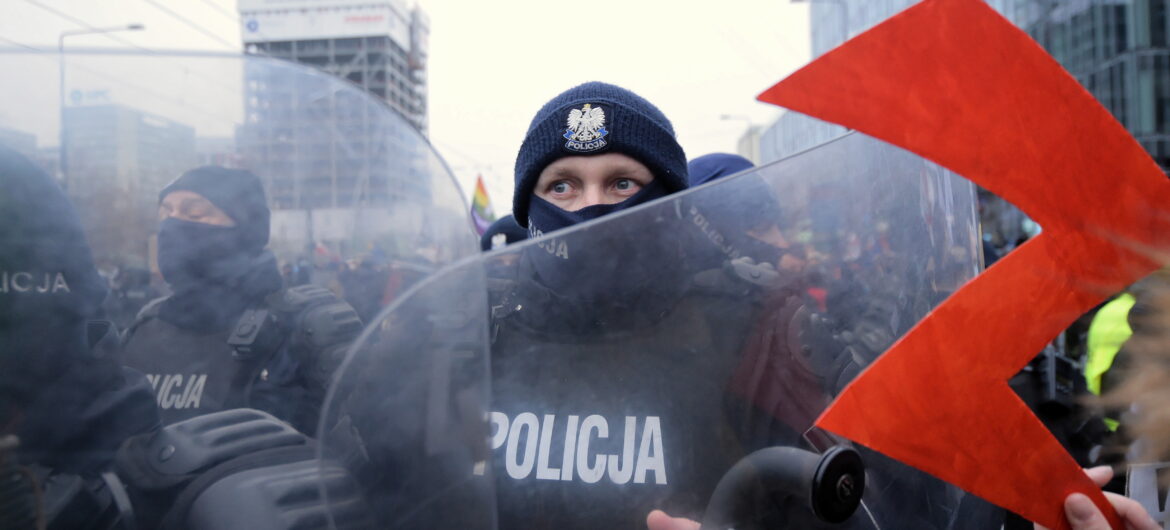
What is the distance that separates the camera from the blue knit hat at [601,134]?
1239mm

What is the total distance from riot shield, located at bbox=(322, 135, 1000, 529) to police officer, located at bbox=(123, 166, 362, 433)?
18cm

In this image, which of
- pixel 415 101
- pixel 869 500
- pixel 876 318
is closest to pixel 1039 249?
pixel 876 318

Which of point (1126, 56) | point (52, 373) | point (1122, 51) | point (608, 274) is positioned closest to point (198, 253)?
point (52, 373)

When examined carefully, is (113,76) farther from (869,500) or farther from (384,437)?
(869,500)

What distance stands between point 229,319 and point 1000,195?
92 centimetres

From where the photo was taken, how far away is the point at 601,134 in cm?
124

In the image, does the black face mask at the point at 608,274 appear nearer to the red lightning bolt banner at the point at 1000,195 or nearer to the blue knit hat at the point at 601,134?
the red lightning bolt banner at the point at 1000,195

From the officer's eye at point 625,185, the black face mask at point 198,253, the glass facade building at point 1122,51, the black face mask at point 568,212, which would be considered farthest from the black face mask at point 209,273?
the glass facade building at point 1122,51

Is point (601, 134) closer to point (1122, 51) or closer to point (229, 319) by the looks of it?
point (229, 319)

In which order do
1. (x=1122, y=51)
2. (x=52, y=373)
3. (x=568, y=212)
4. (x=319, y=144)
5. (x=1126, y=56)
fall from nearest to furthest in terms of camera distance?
1. (x=52, y=373)
2. (x=319, y=144)
3. (x=568, y=212)
4. (x=1126, y=56)
5. (x=1122, y=51)

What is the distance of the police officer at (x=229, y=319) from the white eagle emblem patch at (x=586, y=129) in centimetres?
60

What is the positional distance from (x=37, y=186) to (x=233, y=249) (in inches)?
7.2

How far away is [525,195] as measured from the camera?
1.36m

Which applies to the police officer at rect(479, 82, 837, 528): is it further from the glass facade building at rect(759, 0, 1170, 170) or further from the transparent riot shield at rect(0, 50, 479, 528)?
the glass facade building at rect(759, 0, 1170, 170)
